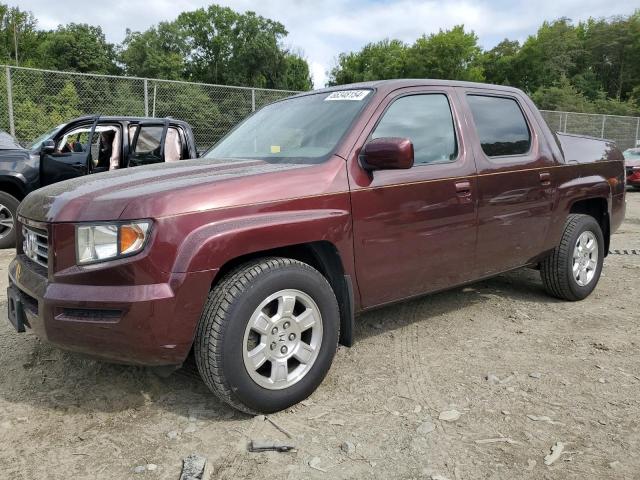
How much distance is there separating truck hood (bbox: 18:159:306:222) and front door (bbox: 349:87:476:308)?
52cm

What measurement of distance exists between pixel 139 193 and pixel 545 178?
310 cm

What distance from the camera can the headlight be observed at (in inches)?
91.3

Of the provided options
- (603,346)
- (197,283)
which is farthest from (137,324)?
(603,346)

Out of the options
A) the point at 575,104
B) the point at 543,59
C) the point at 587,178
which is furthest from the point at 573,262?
the point at 543,59

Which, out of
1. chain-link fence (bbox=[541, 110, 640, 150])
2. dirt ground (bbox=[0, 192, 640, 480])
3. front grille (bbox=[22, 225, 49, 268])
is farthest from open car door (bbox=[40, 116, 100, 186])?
chain-link fence (bbox=[541, 110, 640, 150])

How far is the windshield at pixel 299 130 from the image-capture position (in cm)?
312

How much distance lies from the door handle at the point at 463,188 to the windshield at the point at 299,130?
32.8 inches

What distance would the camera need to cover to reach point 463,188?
348cm

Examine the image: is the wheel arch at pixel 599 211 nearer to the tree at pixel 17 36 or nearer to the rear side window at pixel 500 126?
the rear side window at pixel 500 126

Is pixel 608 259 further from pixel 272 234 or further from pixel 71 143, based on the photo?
pixel 71 143

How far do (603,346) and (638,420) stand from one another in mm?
1045

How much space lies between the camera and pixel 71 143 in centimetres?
740

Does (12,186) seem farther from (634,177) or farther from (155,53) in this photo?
(155,53)

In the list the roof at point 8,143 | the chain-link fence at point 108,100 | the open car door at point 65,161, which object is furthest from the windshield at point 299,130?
the chain-link fence at point 108,100
